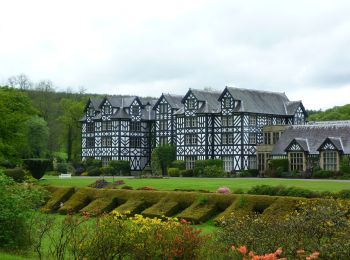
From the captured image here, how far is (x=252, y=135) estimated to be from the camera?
2495 inches

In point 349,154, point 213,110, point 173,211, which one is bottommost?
point 173,211

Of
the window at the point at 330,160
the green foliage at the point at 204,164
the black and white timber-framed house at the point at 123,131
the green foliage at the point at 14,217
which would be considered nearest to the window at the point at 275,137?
the green foliage at the point at 204,164

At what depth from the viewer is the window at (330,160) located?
54.9 meters

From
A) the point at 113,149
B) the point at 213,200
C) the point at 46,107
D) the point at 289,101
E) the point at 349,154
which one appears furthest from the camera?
the point at 46,107

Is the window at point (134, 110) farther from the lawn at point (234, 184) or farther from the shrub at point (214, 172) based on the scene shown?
the lawn at point (234, 184)

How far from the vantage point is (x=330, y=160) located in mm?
55250

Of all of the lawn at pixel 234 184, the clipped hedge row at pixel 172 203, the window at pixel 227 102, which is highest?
the window at pixel 227 102

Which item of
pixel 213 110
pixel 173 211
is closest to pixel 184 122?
pixel 213 110

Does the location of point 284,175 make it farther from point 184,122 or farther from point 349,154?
point 184,122

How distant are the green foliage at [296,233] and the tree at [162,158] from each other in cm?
5211

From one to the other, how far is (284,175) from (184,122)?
14586 mm

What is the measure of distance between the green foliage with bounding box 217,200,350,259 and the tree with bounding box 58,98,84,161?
234 ft

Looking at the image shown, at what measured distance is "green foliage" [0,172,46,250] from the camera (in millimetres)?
19984

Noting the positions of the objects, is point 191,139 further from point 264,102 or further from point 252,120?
point 264,102
